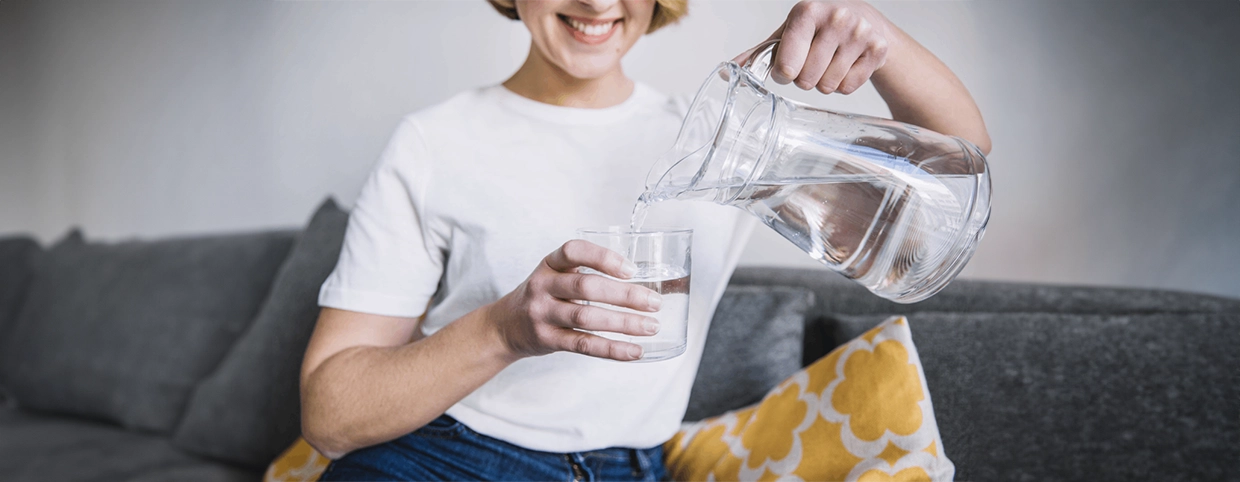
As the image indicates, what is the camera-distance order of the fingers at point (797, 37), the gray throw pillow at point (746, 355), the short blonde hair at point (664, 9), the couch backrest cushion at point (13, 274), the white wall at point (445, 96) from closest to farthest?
the fingers at point (797, 37) < the short blonde hair at point (664, 9) < the white wall at point (445, 96) < the gray throw pillow at point (746, 355) < the couch backrest cushion at point (13, 274)

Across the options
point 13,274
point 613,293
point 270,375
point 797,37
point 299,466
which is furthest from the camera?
point 13,274

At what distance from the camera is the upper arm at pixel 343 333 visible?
2.91 ft

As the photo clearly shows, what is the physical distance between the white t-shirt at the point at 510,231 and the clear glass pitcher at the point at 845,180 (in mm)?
246

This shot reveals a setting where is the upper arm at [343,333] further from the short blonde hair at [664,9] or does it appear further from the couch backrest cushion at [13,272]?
the couch backrest cushion at [13,272]

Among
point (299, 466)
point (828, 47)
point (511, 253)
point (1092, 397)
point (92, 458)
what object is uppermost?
point (828, 47)

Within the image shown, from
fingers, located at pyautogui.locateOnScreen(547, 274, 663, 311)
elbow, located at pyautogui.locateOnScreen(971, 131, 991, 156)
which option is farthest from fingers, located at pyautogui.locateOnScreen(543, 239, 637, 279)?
elbow, located at pyautogui.locateOnScreen(971, 131, 991, 156)

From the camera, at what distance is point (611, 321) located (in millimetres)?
600

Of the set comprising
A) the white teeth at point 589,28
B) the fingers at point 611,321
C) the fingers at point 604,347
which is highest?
the white teeth at point 589,28

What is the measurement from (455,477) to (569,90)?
498mm

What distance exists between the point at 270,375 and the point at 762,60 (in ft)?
3.73

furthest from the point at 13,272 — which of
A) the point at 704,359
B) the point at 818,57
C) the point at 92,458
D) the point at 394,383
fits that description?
the point at 818,57

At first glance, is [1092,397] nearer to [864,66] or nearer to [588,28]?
[864,66]

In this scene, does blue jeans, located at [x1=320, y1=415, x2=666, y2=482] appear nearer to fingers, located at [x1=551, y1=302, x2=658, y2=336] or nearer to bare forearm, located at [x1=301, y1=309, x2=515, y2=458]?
bare forearm, located at [x1=301, y1=309, x2=515, y2=458]

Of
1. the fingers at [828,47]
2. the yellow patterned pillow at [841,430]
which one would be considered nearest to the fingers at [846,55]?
the fingers at [828,47]
